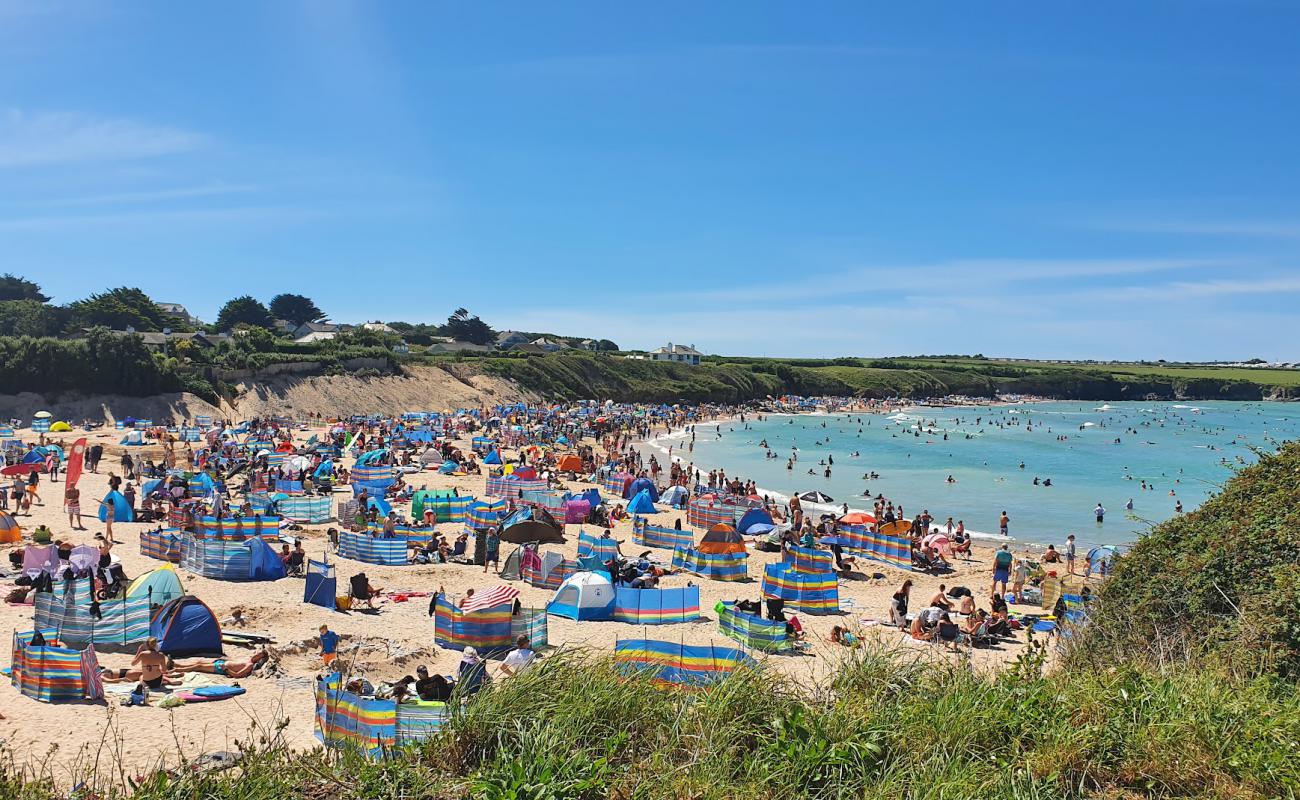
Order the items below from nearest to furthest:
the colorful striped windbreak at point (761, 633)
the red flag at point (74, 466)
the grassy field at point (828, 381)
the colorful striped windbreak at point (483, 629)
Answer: the colorful striped windbreak at point (483, 629)
the colorful striped windbreak at point (761, 633)
the red flag at point (74, 466)
the grassy field at point (828, 381)

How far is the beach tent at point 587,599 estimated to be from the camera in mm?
13094

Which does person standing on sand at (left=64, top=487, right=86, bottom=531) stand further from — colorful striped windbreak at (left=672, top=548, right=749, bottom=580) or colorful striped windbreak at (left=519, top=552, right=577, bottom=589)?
colorful striped windbreak at (left=672, top=548, right=749, bottom=580)

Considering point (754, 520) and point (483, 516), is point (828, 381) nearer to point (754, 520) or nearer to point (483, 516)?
point (754, 520)

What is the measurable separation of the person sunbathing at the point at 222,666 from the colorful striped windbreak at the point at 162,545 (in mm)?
5818

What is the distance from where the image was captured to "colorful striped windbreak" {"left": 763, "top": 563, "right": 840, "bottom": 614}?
14320mm

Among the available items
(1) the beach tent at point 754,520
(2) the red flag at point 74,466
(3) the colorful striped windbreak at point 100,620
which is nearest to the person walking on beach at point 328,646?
(3) the colorful striped windbreak at point 100,620

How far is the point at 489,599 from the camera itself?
11562mm

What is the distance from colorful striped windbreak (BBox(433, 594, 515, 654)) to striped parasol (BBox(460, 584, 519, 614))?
65 millimetres

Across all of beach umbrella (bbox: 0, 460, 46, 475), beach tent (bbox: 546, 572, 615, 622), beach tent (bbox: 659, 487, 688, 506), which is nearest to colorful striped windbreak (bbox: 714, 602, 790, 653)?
beach tent (bbox: 546, 572, 615, 622)

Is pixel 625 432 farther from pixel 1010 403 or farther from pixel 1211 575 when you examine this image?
pixel 1010 403

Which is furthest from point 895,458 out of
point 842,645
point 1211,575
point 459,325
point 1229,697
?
point 459,325

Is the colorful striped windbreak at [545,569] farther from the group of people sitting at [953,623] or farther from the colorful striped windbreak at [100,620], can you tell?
the colorful striped windbreak at [100,620]

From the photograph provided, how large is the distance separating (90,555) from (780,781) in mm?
13283

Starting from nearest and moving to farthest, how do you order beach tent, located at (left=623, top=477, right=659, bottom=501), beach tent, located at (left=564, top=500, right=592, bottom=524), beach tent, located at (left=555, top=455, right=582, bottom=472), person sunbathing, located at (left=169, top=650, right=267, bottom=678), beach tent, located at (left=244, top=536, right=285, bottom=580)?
person sunbathing, located at (left=169, top=650, right=267, bottom=678) < beach tent, located at (left=244, top=536, right=285, bottom=580) < beach tent, located at (left=564, top=500, right=592, bottom=524) < beach tent, located at (left=623, top=477, right=659, bottom=501) < beach tent, located at (left=555, top=455, right=582, bottom=472)
